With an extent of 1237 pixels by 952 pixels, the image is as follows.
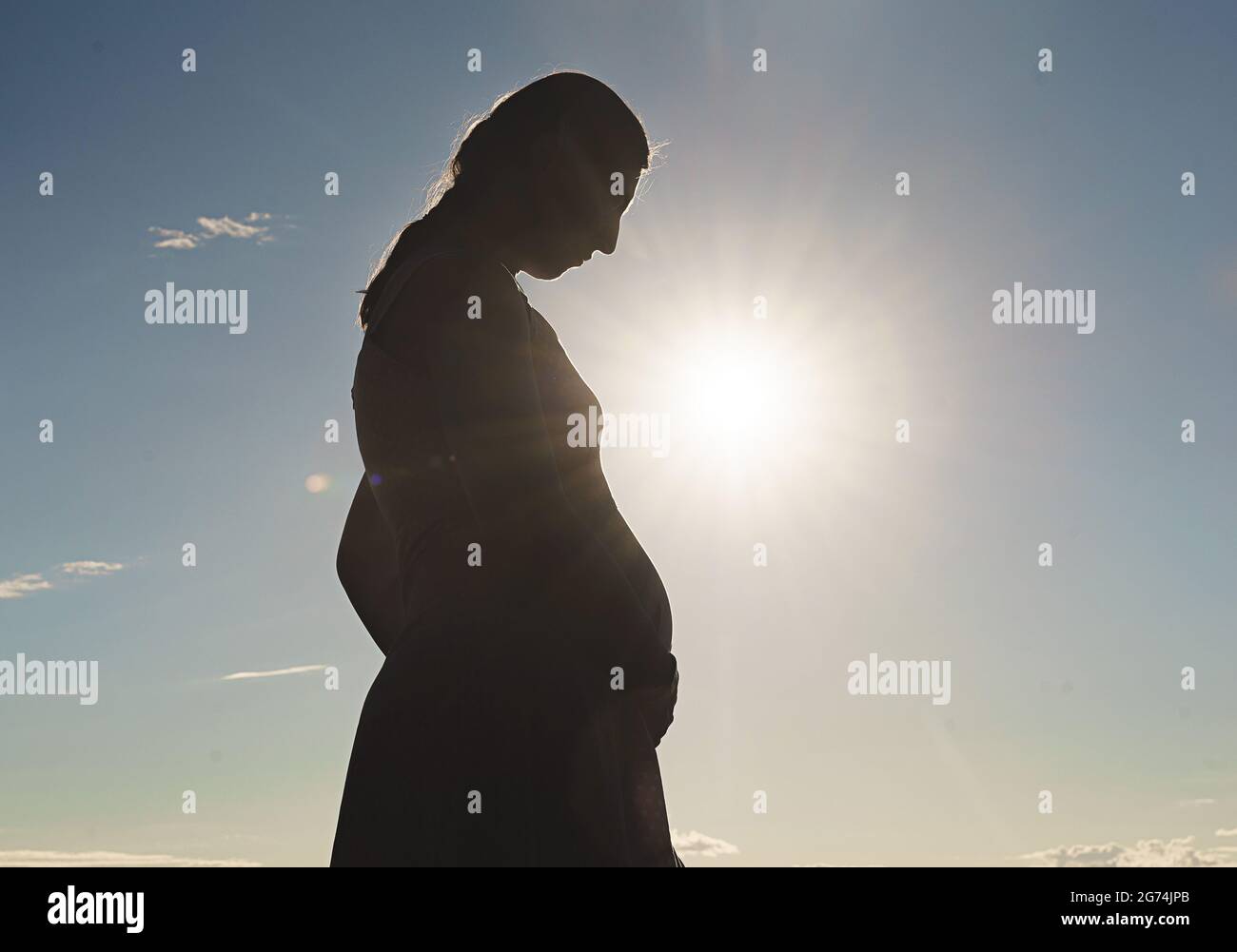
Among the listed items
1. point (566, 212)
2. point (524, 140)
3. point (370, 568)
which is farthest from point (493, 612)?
point (524, 140)

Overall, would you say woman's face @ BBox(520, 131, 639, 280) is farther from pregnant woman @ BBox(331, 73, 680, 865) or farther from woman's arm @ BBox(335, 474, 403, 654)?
woman's arm @ BBox(335, 474, 403, 654)

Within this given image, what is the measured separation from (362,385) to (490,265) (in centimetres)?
44

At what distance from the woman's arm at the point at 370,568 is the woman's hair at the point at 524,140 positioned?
548 mm

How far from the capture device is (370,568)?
296 cm

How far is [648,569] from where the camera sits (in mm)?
2768

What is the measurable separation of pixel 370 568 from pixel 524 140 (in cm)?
127

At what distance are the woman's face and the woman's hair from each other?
44 millimetres
